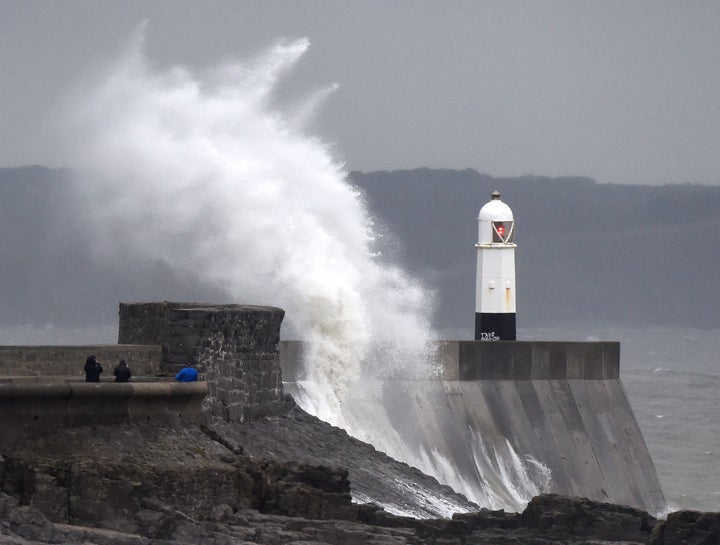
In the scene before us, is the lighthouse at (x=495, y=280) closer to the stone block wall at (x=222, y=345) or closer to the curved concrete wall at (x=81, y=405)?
the stone block wall at (x=222, y=345)

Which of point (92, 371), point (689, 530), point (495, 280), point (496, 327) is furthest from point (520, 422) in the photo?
point (92, 371)

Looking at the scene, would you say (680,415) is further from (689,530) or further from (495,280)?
(689,530)

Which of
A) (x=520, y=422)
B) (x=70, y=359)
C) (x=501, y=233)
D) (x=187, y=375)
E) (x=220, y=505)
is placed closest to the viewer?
(x=220, y=505)

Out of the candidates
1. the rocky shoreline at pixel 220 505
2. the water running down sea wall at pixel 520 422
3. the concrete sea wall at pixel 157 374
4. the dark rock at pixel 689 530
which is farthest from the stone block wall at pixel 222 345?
the dark rock at pixel 689 530

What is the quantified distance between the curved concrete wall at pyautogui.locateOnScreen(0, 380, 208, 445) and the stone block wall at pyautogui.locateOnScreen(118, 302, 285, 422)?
2.88 ft

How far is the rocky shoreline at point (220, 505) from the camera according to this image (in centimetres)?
977

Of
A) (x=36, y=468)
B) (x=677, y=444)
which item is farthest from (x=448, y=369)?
(x=677, y=444)

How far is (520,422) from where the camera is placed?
17.6 meters

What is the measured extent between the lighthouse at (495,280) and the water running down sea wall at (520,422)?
2.48 feet

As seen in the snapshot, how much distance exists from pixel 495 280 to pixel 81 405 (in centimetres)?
948

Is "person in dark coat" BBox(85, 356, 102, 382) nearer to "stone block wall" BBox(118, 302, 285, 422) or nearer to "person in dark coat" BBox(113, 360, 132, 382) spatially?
"person in dark coat" BBox(113, 360, 132, 382)

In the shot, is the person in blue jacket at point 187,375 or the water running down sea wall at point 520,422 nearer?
the person in blue jacket at point 187,375

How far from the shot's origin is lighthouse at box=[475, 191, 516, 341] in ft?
63.2

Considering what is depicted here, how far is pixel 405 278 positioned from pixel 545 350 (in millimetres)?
1549
